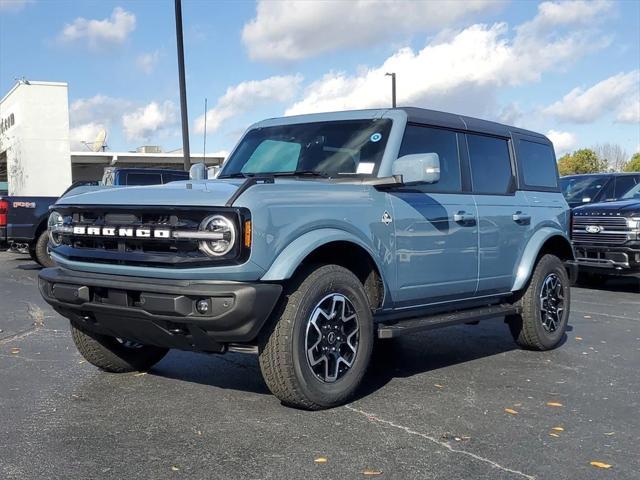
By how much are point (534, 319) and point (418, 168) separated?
89.7 inches

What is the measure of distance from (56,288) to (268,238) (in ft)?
4.88

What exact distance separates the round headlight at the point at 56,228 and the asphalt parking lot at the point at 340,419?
103 cm

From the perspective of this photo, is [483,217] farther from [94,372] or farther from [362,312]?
[94,372]

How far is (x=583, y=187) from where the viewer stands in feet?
44.6

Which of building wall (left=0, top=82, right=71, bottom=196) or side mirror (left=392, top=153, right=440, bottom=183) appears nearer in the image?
side mirror (left=392, top=153, right=440, bottom=183)

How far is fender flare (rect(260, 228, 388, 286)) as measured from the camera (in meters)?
4.29

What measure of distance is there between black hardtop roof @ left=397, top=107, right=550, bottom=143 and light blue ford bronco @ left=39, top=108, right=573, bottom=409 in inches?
0.7

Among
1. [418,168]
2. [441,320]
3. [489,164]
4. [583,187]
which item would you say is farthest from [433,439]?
[583,187]

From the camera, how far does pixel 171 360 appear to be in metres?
6.18

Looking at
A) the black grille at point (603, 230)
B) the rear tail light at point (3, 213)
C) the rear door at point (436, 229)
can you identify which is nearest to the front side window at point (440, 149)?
the rear door at point (436, 229)

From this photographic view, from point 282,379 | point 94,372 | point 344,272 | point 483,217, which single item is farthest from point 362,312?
point 94,372

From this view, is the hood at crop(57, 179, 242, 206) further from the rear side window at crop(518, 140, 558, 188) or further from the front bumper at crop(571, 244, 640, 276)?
the front bumper at crop(571, 244, 640, 276)

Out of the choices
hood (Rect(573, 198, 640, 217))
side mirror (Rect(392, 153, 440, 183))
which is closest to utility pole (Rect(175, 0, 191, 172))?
hood (Rect(573, 198, 640, 217))

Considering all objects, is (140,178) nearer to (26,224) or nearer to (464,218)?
(26,224)
